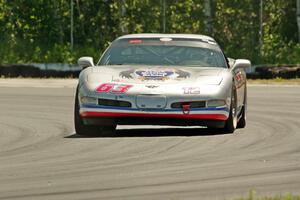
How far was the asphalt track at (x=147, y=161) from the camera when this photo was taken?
8.94 meters

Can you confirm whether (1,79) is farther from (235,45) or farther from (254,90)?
(235,45)

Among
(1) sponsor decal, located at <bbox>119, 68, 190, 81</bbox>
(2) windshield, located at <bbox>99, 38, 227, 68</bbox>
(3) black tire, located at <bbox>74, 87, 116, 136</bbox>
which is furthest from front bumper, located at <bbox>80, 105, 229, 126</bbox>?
(2) windshield, located at <bbox>99, 38, 227, 68</bbox>

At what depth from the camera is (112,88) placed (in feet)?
45.1

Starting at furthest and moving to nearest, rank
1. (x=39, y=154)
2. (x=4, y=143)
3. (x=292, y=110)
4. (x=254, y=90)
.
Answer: (x=254, y=90) → (x=292, y=110) → (x=4, y=143) → (x=39, y=154)

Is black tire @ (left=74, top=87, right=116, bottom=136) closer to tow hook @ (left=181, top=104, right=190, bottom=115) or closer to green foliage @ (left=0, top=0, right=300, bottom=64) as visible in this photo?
tow hook @ (left=181, top=104, right=190, bottom=115)

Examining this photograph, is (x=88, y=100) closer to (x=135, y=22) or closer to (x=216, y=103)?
(x=216, y=103)

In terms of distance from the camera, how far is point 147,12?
42.7 metres

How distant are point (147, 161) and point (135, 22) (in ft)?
105

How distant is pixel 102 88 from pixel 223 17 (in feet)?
96.5

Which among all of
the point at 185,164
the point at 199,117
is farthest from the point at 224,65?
the point at 185,164

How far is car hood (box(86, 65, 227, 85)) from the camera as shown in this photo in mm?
13867

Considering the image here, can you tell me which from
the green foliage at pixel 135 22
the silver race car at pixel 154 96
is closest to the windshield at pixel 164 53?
the silver race car at pixel 154 96

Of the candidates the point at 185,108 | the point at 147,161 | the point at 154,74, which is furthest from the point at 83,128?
the point at 147,161

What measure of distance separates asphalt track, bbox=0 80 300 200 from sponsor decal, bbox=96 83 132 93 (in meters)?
0.56
